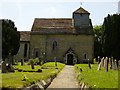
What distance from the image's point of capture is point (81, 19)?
4897 cm

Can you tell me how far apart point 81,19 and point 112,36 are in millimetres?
10296

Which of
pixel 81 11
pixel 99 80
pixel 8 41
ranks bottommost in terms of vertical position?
pixel 99 80

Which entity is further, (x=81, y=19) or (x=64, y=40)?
(x=81, y=19)

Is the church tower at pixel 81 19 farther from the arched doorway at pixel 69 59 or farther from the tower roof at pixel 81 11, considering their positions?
the arched doorway at pixel 69 59

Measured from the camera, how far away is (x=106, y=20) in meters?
43.9

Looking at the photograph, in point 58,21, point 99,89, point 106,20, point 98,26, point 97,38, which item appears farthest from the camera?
point 98,26

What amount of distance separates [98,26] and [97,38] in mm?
6508

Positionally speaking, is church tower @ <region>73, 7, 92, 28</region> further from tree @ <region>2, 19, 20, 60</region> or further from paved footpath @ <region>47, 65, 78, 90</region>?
paved footpath @ <region>47, 65, 78, 90</region>

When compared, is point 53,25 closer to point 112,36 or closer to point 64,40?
point 64,40

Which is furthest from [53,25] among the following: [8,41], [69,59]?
[8,41]

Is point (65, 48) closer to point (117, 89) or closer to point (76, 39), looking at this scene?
point (76, 39)

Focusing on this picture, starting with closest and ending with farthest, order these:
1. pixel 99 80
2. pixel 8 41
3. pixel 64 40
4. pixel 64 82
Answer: pixel 99 80 < pixel 64 82 < pixel 8 41 < pixel 64 40

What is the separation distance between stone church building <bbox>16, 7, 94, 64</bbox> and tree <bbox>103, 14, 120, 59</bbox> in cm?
449

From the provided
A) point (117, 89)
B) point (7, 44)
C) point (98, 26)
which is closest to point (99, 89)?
point (117, 89)
